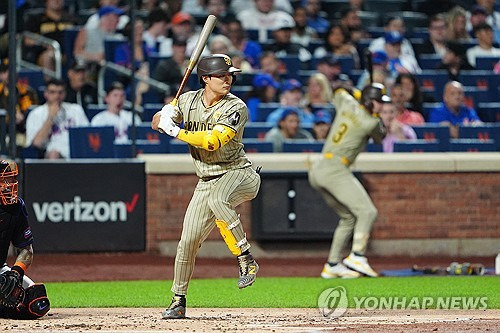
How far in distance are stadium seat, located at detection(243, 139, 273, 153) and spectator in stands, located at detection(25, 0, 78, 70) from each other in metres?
2.86

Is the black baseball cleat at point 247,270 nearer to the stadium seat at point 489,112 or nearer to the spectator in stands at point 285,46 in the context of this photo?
the spectator in stands at point 285,46

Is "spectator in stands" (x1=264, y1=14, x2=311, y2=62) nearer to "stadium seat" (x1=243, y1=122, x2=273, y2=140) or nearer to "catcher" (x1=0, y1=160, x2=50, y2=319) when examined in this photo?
"stadium seat" (x1=243, y1=122, x2=273, y2=140)

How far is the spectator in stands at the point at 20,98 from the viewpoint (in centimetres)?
1302

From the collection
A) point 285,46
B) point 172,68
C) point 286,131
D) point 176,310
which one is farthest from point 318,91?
point 176,310

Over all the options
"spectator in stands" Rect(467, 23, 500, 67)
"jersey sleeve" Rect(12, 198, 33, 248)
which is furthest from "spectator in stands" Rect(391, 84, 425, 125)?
"jersey sleeve" Rect(12, 198, 33, 248)

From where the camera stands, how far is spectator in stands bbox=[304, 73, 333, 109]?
1448 cm

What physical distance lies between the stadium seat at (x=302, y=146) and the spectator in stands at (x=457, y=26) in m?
4.23

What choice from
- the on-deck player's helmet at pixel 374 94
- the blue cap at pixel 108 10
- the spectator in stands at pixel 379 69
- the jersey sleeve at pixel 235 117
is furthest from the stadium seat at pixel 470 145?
the jersey sleeve at pixel 235 117

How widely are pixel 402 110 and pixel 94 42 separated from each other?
4014 mm

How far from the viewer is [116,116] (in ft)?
44.0

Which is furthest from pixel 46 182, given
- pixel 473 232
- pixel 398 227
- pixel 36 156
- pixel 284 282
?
pixel 473 232

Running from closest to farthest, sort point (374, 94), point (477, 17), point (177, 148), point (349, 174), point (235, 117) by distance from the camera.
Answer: point (235, 117) < point (374, 94) < point (349, 174) < point (177, 148) < point (477, 17)

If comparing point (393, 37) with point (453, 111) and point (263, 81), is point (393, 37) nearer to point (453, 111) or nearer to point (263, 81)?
point (453, 111)

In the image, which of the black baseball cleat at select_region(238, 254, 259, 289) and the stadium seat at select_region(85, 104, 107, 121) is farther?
the stadium seat at select_region(85, 104, 107, 121)
